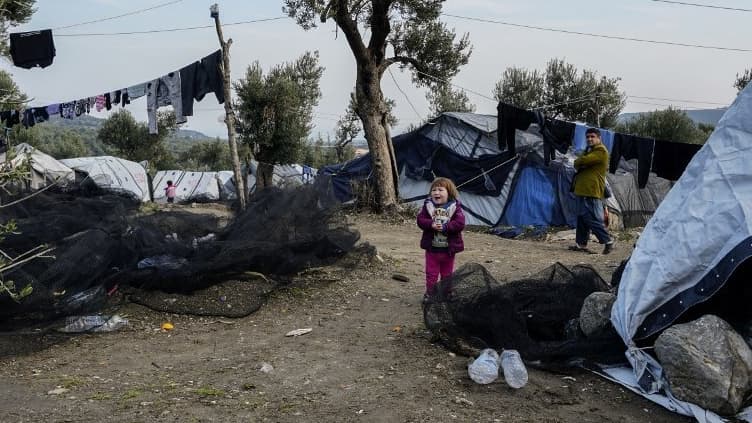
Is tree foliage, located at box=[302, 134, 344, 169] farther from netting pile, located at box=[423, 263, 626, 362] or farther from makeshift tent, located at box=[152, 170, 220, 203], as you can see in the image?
netting pile, located at box=[423, 263, 626, 362]

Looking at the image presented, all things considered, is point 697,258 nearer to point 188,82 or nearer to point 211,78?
point 211,78

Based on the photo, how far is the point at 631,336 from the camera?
362 centimetres

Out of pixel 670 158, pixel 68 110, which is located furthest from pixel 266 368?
pixel 68 110

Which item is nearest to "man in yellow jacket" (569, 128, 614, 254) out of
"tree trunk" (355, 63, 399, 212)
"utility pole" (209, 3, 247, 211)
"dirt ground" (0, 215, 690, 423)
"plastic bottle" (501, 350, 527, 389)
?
"dirt ground" (0, 215, 690, 423)

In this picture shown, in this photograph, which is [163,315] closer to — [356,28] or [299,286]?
[299,286]

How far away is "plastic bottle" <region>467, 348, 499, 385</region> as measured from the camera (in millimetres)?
3662

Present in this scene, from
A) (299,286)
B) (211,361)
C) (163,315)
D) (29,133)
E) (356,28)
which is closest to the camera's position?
(211,361)

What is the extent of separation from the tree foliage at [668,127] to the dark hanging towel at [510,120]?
24.5 meters

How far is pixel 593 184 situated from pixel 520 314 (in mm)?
4731

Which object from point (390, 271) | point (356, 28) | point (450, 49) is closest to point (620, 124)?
point (450, 49)

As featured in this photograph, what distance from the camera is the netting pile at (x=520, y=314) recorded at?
3.88 m

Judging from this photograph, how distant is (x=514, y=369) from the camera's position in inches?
143

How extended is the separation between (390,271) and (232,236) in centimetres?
202

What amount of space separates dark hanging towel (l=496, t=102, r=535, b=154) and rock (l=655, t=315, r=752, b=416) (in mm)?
8809
